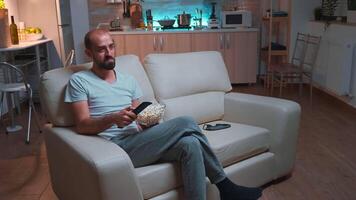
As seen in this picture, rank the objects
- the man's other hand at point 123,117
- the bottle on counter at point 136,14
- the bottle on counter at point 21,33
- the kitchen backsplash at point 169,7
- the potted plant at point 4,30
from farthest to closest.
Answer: the kitchen backsplash at point 169,7 < the bottle on counter at point 136,14 < the bottle on counter at point 21,33 < the potted plant at point 4,30 < the man's other hand at point 123,117

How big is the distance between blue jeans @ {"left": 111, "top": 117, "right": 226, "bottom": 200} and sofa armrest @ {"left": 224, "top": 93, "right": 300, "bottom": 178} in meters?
0.63

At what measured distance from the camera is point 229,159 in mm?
2148

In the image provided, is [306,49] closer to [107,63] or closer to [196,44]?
[196,44]

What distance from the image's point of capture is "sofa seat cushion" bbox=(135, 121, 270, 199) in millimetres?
1788

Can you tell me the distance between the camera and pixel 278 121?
2344mm

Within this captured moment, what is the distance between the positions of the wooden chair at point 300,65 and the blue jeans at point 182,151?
2868 mm

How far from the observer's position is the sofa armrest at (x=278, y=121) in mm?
2344

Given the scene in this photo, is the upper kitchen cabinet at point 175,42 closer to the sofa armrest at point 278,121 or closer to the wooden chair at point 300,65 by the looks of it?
the wooden chair at point 300,65

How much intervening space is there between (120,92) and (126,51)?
132 inches

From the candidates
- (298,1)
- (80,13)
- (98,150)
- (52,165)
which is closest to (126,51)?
(80,13)

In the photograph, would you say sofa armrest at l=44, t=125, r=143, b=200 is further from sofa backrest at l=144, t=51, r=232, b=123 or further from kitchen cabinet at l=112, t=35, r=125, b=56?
kitchen cabinet at l=112, t=35, r=125, b=56

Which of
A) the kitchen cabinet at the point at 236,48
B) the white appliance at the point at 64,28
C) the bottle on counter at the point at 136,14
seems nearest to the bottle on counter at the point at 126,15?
the bottle on counter at the point at 136,14

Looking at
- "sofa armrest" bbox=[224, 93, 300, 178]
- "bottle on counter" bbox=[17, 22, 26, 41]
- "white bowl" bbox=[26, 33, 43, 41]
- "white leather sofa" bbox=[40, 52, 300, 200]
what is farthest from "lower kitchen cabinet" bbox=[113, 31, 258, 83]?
"sofa armrest" bbox=[224, 93, 300, 178]

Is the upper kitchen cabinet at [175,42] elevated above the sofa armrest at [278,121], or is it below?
above
